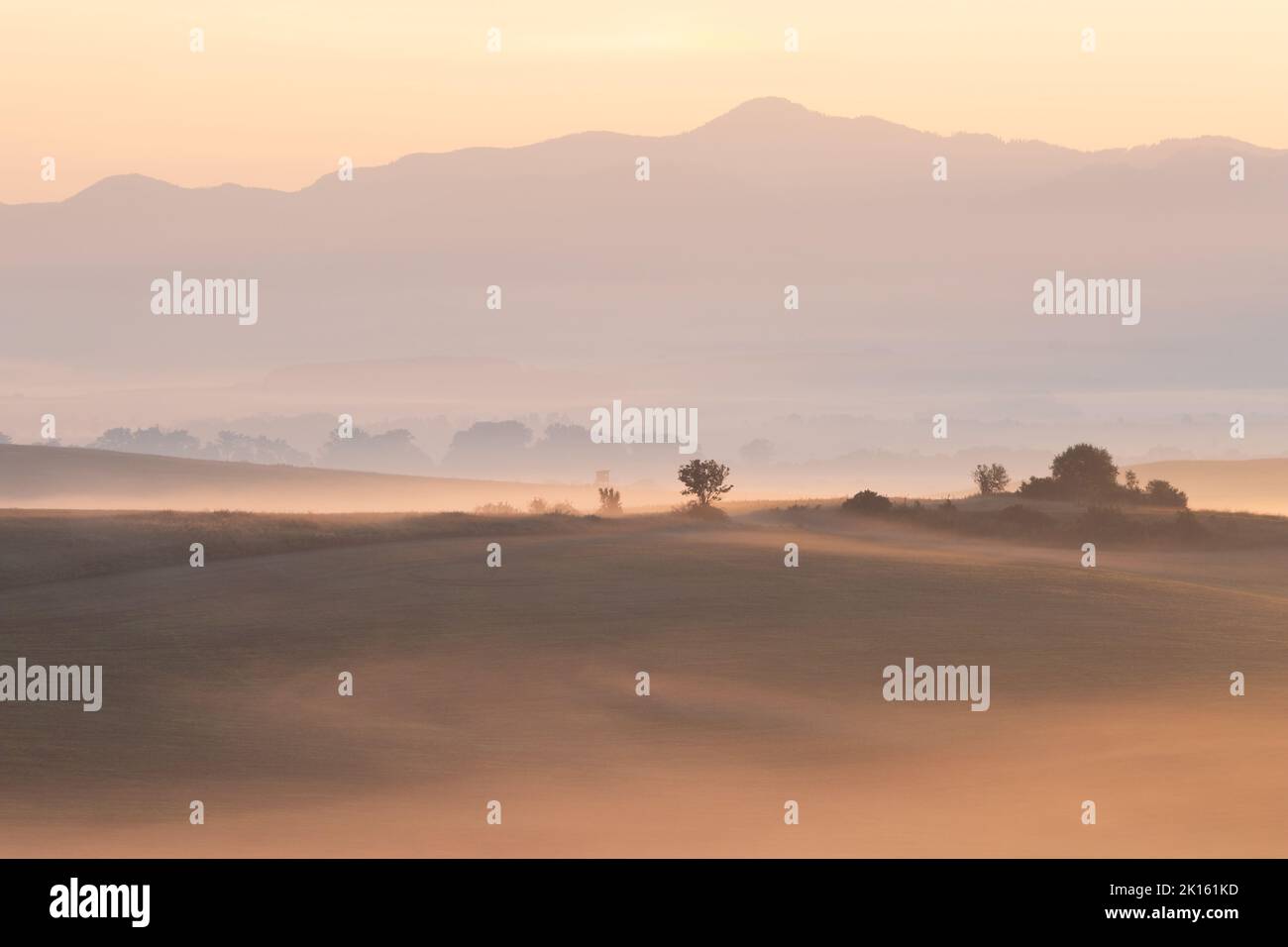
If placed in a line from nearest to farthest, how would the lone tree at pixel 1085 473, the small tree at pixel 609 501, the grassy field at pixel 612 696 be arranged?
the grassy field at pixel 612 696
the small tree at pixel 609 501
the lone tree at pixel 1085 473

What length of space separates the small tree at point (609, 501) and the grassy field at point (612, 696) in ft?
22.4

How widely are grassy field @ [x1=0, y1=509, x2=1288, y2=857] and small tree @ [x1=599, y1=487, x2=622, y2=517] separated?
6832 millimetres

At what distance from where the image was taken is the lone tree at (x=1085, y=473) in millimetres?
70650

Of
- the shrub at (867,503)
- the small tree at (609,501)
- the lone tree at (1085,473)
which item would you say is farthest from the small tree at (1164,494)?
the small tree at (609,501)

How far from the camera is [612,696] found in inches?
1357

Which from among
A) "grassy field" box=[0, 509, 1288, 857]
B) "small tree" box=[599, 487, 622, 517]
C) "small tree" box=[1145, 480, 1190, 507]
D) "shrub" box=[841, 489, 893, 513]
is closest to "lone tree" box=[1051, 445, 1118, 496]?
"small tree" box=[1145, 480, 1190, 507]

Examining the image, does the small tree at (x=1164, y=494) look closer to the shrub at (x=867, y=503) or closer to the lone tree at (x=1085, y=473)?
the lone tree at (x=1085, y=473)

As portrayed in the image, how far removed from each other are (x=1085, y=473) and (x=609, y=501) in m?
22.1

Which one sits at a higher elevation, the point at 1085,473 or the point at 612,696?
the point at 1085,473

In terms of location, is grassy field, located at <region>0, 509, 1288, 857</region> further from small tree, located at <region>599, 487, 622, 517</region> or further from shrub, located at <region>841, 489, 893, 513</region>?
shrub, located at <region>841, 489, 893, 513</region>

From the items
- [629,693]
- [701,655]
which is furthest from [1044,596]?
[629,693]

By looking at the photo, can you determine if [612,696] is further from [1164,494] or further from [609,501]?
[1164,494]

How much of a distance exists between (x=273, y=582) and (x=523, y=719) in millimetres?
17031

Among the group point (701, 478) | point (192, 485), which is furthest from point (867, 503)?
point (192, 485)
